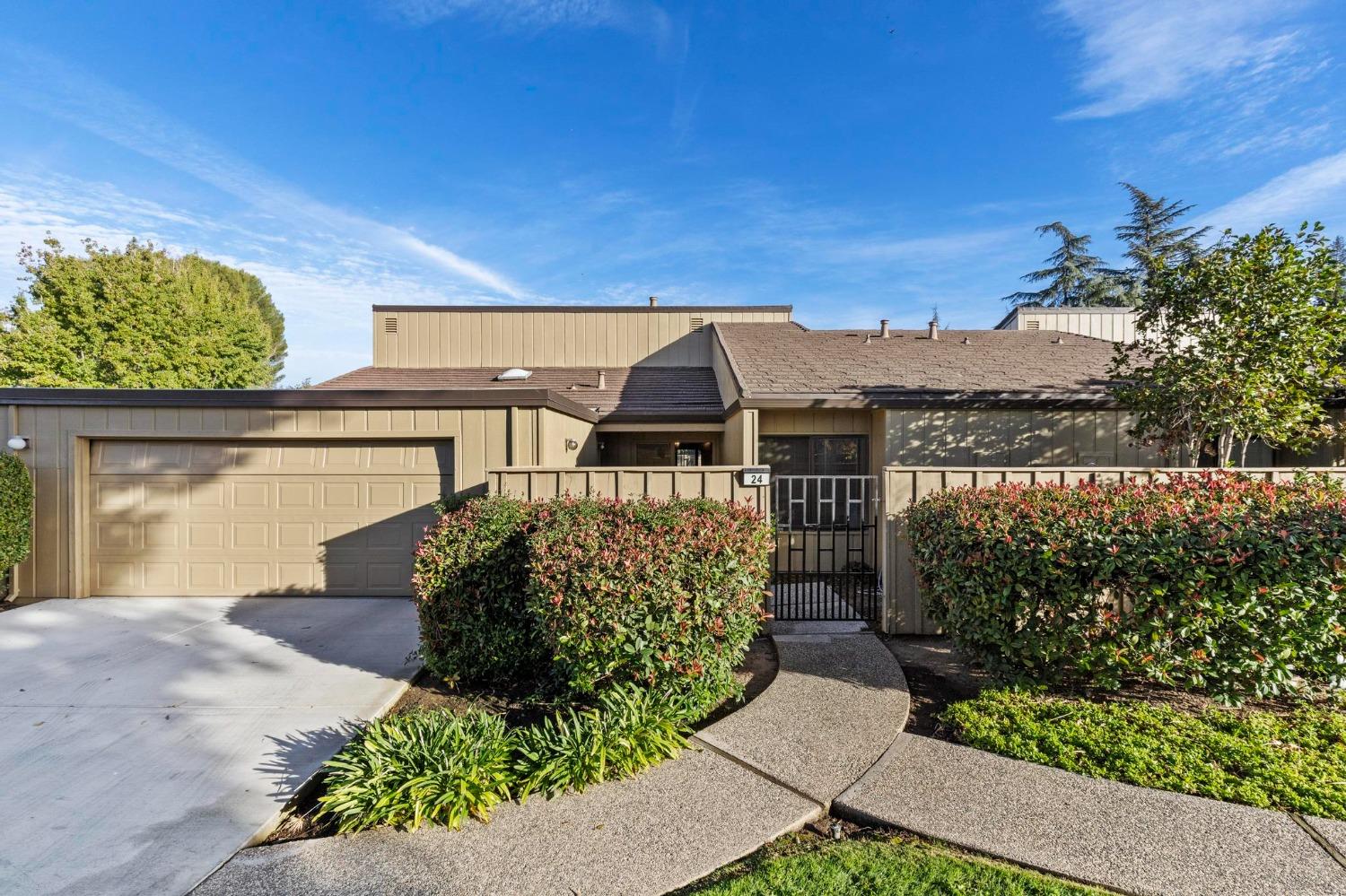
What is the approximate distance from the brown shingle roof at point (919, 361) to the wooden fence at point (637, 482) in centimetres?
280

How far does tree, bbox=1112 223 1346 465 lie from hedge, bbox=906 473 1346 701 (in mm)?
2992

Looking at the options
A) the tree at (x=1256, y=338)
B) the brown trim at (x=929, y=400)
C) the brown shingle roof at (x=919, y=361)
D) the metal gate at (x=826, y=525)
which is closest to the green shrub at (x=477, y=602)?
the metal gate at (x=826, y=525)

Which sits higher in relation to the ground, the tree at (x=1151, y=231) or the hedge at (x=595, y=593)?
the tree at (x=1151, y=231)

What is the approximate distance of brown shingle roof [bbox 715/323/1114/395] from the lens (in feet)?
25.8

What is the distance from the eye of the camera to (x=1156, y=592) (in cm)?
304

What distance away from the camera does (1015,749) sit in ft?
9.82

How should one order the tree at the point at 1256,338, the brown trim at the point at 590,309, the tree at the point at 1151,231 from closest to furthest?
the tree at the point at 1256,338 < the brown trim at the point at 590,309 < the tree at the point at 1151,231

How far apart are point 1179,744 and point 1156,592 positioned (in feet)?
2.75

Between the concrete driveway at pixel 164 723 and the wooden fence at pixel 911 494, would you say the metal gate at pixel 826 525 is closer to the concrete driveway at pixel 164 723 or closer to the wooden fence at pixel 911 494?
the wooden fence at pixel 911 494

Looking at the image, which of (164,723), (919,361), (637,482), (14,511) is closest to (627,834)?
(637,482)

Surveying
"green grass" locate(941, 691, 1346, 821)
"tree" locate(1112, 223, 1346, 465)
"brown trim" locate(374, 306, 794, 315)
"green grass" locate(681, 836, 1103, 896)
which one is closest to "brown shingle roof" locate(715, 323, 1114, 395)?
"tree" locate(1112, 223, 1346, 465)

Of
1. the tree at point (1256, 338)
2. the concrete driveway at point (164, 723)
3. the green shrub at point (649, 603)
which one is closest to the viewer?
the concrete driveway at point (164, 723)

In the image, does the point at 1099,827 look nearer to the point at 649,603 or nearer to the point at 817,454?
the point at 649,603

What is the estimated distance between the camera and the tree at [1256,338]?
5.81m
